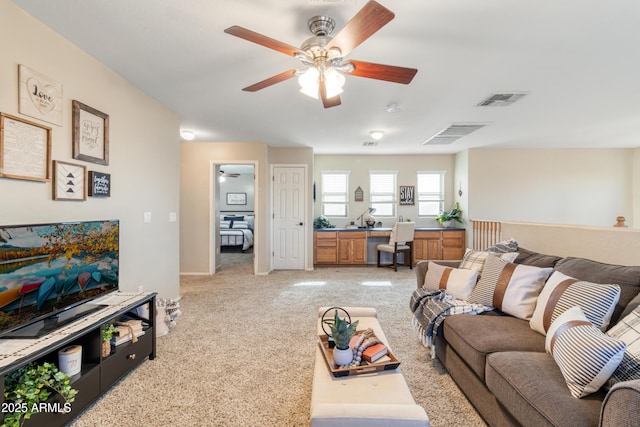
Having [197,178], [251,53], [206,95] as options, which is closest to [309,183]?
[197,178]

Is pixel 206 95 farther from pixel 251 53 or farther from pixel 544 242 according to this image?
pixel 544 242

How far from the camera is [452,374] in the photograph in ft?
6.79

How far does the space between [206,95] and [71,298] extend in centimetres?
224

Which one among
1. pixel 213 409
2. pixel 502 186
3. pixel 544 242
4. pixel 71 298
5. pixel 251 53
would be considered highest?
pixel 251 53

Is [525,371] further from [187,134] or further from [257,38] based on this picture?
[187,134]

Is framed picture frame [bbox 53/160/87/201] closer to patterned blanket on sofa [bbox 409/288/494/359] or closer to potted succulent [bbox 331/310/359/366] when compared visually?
potted succulent [bbox 331/310/359/366]

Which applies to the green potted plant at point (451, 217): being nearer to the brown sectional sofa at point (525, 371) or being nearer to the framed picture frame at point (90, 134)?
the brown sectional sofa at point (525, 371)

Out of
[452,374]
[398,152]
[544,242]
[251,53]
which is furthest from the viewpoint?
[398,152]

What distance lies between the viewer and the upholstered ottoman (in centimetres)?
110

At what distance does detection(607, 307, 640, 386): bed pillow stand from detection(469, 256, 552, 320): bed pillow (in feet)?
1.86

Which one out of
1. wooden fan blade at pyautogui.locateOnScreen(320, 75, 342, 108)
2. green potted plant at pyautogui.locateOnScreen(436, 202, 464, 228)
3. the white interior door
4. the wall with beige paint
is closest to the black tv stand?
the wall with beige paint

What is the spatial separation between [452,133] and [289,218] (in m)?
3.26

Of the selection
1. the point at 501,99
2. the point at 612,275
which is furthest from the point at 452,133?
the point at 612,275

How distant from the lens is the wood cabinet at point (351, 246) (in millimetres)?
6042
